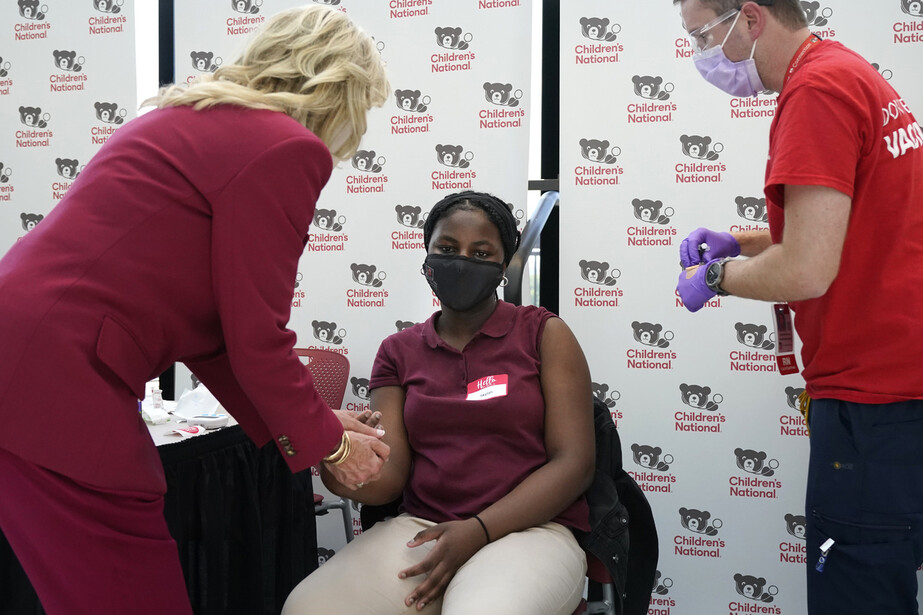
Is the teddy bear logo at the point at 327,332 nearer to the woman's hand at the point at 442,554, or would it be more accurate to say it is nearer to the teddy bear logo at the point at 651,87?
the teddy bear logo at the point at 651,87

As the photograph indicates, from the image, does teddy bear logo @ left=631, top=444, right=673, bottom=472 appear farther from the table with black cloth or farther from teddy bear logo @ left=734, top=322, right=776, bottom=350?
the table with black cloth

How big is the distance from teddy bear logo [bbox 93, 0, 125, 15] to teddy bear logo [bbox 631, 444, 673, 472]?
3000 millimetres

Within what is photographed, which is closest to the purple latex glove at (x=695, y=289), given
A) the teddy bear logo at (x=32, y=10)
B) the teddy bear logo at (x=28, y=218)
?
the teddy bear logo at (x=28, y=218)

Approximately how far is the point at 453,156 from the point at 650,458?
1.47m

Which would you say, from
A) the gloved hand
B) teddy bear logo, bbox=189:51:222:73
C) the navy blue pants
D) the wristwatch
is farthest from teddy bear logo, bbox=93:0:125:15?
the navy blue pants

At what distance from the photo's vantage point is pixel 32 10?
12.0 ft

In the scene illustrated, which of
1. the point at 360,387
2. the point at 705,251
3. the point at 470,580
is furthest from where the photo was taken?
the point at 360,387

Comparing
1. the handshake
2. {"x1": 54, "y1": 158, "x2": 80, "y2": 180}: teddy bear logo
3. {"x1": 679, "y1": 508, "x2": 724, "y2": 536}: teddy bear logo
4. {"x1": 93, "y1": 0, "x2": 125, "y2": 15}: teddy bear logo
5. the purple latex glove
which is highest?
{"x1": 93, "y1": 0, "x2": 125, "y2": 15}: teddy bear logo

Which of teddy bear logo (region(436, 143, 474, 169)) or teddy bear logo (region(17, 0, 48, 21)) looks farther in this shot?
teddy bear logo (region(17, 0, 48, 21))

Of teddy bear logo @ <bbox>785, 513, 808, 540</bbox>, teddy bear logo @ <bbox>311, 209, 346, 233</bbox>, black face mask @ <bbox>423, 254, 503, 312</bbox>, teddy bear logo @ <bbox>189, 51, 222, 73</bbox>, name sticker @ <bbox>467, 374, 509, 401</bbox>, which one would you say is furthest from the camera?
teddy bear logo @ <bbox>189, 51, 222, 73</bbox>

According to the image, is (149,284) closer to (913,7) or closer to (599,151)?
(599,151)

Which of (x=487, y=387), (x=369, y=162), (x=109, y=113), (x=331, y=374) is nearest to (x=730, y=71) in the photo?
(x=487, y=387)

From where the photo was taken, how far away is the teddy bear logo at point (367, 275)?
3.35 m

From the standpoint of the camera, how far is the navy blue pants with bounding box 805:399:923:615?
4.73 ft
